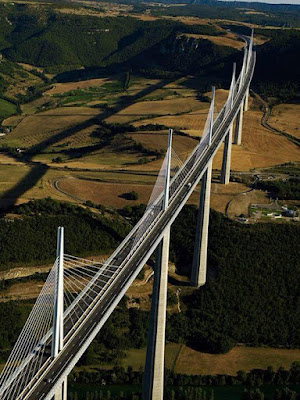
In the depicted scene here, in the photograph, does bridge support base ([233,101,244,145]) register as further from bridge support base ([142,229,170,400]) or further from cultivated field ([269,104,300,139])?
bridge support base ([142,229,170,400])

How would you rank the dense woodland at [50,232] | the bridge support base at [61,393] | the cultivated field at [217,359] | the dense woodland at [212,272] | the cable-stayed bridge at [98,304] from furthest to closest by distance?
the dense woodland at [50,232], the dense woodland at [212,272], the cultivated field at [217,359], the bridge support base at [61,393], the cable-stayed bridge at [98,304]

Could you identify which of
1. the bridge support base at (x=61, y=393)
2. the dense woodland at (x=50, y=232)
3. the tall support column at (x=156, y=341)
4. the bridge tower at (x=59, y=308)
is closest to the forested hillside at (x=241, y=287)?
the dense woodland at (x=50, y=232)

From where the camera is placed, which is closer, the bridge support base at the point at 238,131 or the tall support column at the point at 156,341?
the tall support column at the point at 156,341

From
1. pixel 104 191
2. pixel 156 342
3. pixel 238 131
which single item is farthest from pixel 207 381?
pixel 238 131

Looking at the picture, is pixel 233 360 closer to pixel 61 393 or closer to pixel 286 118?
pixel 61 393

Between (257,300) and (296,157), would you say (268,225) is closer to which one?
(257,300)

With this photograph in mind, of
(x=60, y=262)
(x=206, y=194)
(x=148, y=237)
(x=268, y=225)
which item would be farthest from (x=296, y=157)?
(x=60, y=262)

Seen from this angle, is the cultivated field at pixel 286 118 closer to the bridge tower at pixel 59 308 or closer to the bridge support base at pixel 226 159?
the bridge support base at pixel 226 159
